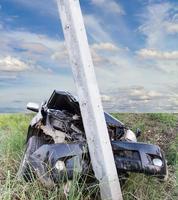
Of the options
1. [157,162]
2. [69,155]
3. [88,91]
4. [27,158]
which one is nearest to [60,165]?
[69,155]

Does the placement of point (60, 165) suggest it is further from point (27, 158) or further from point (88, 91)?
point (88, 91)

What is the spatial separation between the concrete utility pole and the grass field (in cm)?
33

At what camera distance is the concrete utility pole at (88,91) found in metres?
5.12

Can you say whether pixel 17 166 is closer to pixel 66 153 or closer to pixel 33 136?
pixel 33 136

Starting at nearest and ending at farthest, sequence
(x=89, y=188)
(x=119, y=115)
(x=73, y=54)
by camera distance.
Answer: (x=73, y=54), (x=89, y=188), (x=119, y=115)

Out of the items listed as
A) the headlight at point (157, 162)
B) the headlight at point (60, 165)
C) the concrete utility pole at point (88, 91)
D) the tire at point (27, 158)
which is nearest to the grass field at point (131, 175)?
the tire at point (27, 158)

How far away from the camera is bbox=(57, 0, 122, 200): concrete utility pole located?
16.8 ft

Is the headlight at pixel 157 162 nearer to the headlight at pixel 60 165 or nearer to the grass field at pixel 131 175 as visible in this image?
the grass field at pixel 131 175

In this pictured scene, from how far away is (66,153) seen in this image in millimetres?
5297

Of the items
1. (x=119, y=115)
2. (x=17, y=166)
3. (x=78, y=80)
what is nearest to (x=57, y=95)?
(x=17, y=166)

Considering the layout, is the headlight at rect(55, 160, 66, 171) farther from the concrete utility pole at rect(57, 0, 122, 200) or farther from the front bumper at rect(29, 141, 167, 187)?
the concrete utility pole at rect(57, 0, 122, 200)

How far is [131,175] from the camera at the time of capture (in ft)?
19.9

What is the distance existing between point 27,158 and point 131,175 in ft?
4.19

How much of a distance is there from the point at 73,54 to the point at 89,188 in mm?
1456
